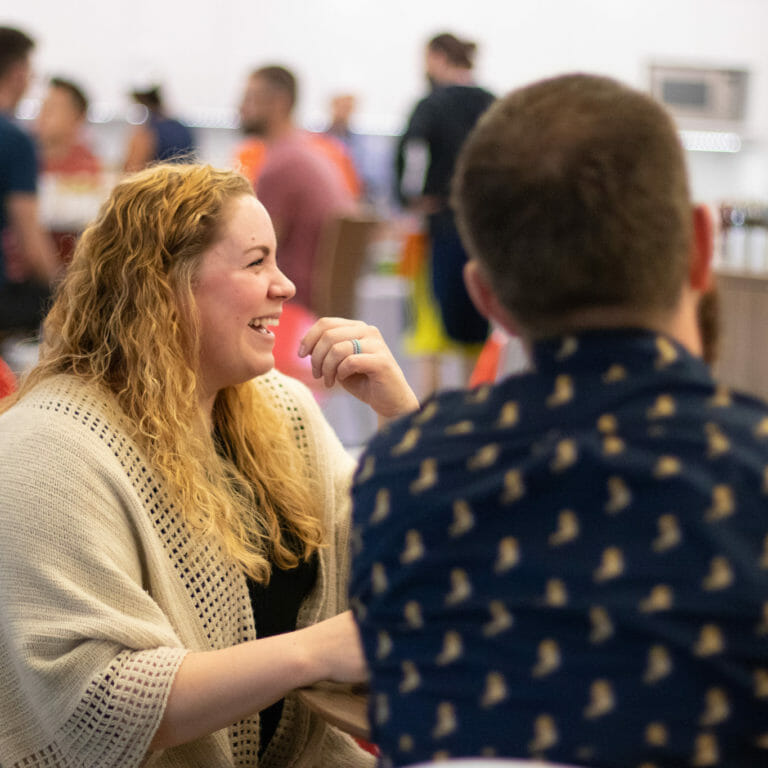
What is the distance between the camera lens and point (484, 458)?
29.2 inches

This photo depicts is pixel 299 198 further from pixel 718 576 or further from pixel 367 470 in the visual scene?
pixel 718 576

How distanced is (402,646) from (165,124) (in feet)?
19.5

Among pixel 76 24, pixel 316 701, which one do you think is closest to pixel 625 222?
pixel 316 701

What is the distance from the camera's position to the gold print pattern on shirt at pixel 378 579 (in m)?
0.79

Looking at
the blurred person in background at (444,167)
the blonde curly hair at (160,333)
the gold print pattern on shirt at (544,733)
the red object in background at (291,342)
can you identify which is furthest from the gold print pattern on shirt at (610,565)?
the blurred person in background at (444,167)

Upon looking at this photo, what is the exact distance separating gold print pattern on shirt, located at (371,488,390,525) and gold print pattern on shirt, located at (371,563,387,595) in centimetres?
3

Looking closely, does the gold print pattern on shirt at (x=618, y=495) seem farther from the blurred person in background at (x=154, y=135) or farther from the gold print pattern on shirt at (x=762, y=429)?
the blurred person in background at (x=154, y=135)

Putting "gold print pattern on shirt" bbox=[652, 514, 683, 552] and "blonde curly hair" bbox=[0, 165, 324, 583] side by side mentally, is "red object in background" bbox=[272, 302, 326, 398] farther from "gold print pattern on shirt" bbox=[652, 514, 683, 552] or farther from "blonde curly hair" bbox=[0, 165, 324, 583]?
"gold print pattern on shirt" bbox=[652, 514, 683, 552]

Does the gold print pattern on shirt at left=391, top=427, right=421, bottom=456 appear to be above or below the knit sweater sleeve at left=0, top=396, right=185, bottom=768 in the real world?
above

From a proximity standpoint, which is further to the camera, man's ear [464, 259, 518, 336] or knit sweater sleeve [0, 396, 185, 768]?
knit sweater sleeve [0, 396, 185, 768]

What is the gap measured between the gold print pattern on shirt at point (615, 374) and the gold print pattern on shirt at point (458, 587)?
0.53ft

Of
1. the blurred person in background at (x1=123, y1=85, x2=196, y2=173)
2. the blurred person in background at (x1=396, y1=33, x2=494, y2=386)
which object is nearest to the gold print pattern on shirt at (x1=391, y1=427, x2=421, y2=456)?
the blurred person in background at (x1=396, y1=33, x2=494, y2=386)

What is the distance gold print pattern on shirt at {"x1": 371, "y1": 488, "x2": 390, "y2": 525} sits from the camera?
79 centimetres

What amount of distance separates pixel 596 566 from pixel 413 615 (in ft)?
0.46
